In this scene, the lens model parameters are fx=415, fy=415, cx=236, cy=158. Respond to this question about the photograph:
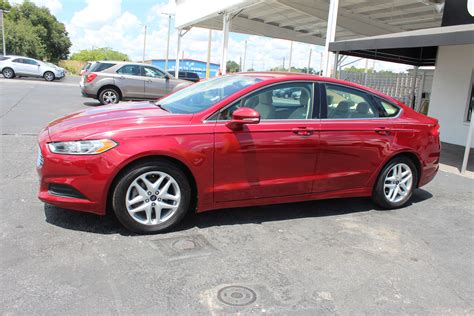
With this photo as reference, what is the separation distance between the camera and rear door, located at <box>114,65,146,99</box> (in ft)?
48.0

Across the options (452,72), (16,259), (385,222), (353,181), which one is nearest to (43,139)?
(16,259)

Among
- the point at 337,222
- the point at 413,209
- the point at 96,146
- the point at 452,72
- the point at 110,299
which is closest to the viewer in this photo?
the point at 110,299

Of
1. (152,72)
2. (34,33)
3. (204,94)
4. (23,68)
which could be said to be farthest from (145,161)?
(34,33)

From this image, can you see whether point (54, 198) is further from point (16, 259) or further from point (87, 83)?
point (87, 83)

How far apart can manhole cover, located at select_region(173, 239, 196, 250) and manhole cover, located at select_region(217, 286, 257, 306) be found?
74 cm

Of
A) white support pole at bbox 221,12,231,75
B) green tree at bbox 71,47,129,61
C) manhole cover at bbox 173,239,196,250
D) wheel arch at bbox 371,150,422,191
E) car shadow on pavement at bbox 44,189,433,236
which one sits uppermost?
green tree at bbox 71,47,129,61

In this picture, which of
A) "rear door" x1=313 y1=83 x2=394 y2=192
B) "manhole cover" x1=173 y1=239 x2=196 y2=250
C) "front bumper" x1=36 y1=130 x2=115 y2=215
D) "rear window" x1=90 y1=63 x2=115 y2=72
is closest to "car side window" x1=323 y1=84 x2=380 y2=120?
"rear door" x1=313 y1=83 x2=394 y2=192

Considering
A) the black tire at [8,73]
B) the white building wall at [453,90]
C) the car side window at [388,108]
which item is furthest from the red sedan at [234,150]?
the black tire at [8,73]

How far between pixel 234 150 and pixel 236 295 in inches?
58.9

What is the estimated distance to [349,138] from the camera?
467 cm

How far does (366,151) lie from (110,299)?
3.25 meters

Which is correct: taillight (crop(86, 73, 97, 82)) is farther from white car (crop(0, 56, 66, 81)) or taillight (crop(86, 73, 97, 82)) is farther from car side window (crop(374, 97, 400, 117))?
white car (crop(0, 56, 66, 81))

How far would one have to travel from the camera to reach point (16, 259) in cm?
329

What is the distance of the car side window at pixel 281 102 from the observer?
4254 millimetres
